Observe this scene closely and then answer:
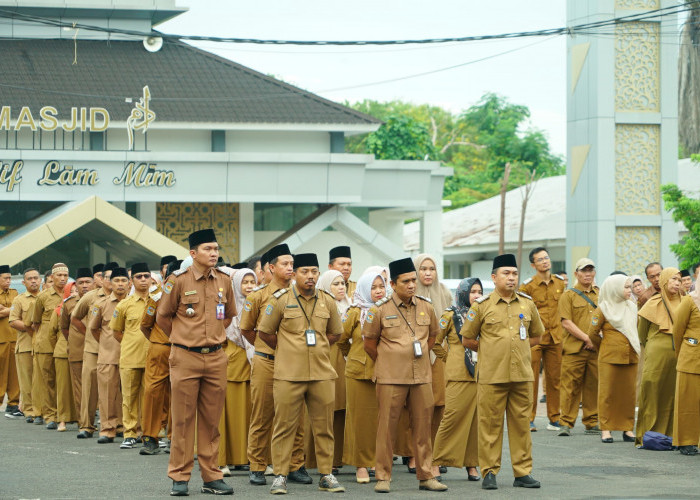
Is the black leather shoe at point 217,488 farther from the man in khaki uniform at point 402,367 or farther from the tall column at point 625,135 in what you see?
the tall column at point 625,135

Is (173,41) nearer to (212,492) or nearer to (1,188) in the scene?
(1,188)

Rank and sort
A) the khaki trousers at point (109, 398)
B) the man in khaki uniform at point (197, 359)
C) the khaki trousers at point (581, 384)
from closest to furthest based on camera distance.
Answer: the man in khaki uniform at point (197, 359), the khaki trousers at point (109, 398), the khaki trousers at point (581, 384)

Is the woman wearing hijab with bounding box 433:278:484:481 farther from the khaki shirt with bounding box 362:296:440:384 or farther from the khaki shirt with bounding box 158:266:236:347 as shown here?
the khaki shirt with bounding box 158:266:236:347

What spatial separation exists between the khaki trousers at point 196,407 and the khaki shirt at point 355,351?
1.49 meters

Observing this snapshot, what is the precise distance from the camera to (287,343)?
38.7 ft

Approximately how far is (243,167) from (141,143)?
128 inches

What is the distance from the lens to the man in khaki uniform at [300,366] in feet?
38.4

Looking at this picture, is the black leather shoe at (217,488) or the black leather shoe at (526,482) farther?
the black leather shoe at (526,482)

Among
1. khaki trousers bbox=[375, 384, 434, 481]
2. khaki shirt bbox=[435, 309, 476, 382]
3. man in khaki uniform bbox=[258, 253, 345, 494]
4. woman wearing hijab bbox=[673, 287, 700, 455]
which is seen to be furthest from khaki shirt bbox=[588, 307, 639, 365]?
man in khaki uniform bbox=[258, 253, 345, 494]

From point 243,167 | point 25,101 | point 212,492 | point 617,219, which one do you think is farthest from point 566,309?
point 25,101

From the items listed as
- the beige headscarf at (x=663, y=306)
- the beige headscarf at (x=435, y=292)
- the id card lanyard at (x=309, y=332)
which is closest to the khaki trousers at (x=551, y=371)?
the beige headscarf at (x=663, y=306)

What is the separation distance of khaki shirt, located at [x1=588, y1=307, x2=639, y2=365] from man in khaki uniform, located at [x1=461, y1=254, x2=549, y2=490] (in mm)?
4049

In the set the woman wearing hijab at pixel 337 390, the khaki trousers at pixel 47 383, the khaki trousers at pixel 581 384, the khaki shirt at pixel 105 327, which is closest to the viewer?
the woman wearing hijab at pixel 337 390

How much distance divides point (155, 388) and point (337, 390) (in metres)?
2.62
